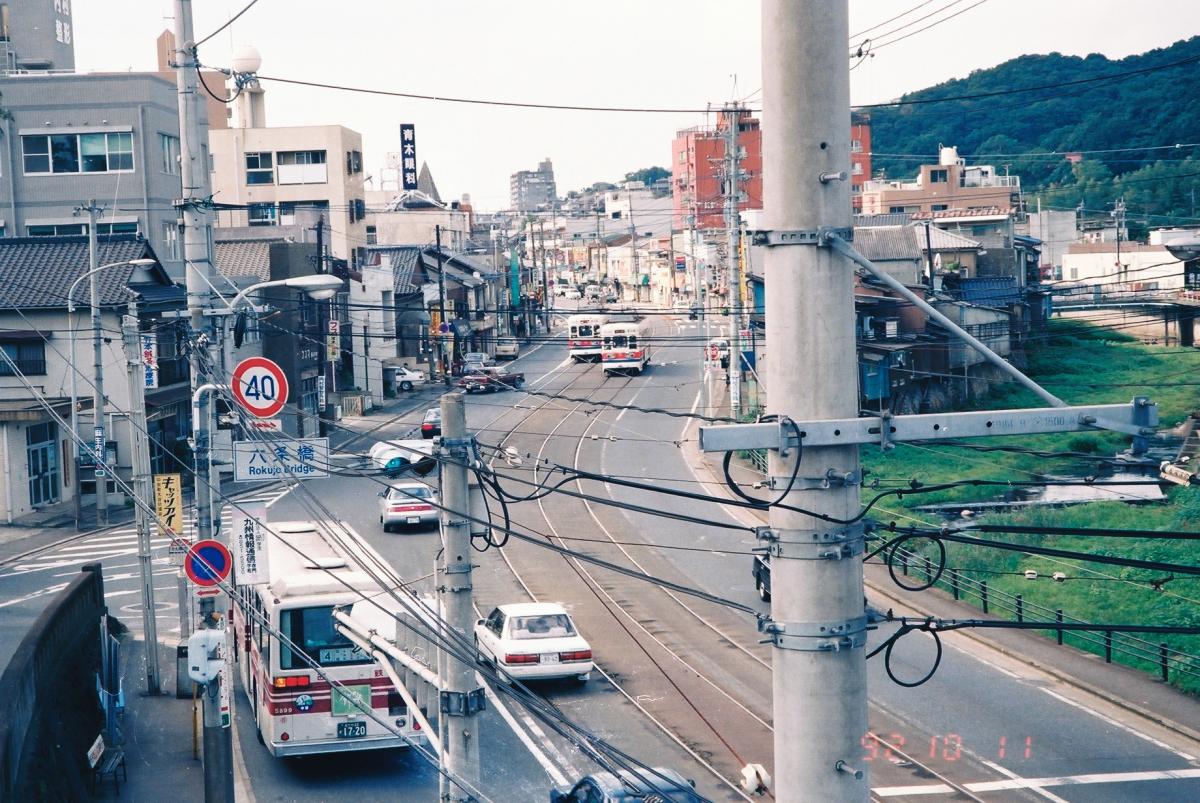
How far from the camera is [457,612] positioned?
34.1 ft

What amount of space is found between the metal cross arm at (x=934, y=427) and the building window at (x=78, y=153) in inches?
1731

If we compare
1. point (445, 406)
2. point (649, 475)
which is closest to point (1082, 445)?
point (649, 475)

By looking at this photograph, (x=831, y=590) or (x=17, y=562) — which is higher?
(x=831, y=590)

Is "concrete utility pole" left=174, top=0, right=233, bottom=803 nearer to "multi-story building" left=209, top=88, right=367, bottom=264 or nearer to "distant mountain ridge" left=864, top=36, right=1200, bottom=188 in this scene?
"multi-story building" left=209, top=88, right=367, bottom=264

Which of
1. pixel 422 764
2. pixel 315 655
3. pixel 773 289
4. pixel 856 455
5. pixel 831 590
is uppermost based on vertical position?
pixel 773 289

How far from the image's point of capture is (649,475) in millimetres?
37406

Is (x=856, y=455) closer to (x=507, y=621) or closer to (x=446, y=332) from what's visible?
(x=507, y=621)

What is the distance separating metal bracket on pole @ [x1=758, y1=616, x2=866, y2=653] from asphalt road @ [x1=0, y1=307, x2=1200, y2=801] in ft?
1.59

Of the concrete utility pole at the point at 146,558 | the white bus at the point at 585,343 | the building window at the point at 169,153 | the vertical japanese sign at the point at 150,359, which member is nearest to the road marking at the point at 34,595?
the concrete utility pole at the point at 146,558

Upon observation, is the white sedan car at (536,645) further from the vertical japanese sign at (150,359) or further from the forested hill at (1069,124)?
the forested hill at (1069,124)

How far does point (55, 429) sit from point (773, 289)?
3336 cm

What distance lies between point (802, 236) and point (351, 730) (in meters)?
11.8

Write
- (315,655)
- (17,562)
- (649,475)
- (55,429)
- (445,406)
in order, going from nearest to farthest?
(445,406) < (315,655) < (17,562) < (55,429) < (649,475)

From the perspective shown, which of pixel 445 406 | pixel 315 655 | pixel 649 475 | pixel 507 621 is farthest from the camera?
pixel 649 475
